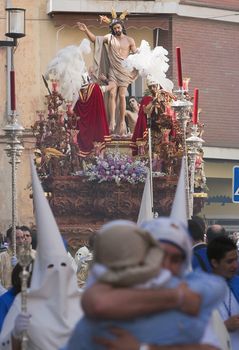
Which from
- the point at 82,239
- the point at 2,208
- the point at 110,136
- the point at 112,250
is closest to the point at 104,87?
the point at 110,136

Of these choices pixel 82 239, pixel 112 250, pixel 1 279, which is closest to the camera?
pixel 112 250

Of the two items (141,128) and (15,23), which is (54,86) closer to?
(141,128)

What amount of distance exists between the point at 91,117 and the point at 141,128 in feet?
3.52

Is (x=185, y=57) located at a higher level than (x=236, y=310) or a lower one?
higher

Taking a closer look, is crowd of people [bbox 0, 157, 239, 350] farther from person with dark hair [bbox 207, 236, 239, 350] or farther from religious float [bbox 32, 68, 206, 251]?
religious float [bbox 32, 68, 206, 251]

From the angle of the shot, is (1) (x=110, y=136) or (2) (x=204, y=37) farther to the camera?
(2) (x=204, y=37)

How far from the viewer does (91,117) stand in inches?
850

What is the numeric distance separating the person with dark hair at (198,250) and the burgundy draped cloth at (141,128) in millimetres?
10626

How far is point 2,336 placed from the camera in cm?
758

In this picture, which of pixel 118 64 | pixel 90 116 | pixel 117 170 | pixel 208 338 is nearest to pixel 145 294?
pixel 208 338

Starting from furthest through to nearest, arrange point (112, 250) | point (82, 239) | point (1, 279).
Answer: point (82, 239), point (1, 279), point (112, 250)

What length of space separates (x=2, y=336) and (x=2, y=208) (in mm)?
22383

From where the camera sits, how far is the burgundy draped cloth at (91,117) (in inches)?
838

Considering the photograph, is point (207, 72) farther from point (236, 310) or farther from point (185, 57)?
point (236, 310)
